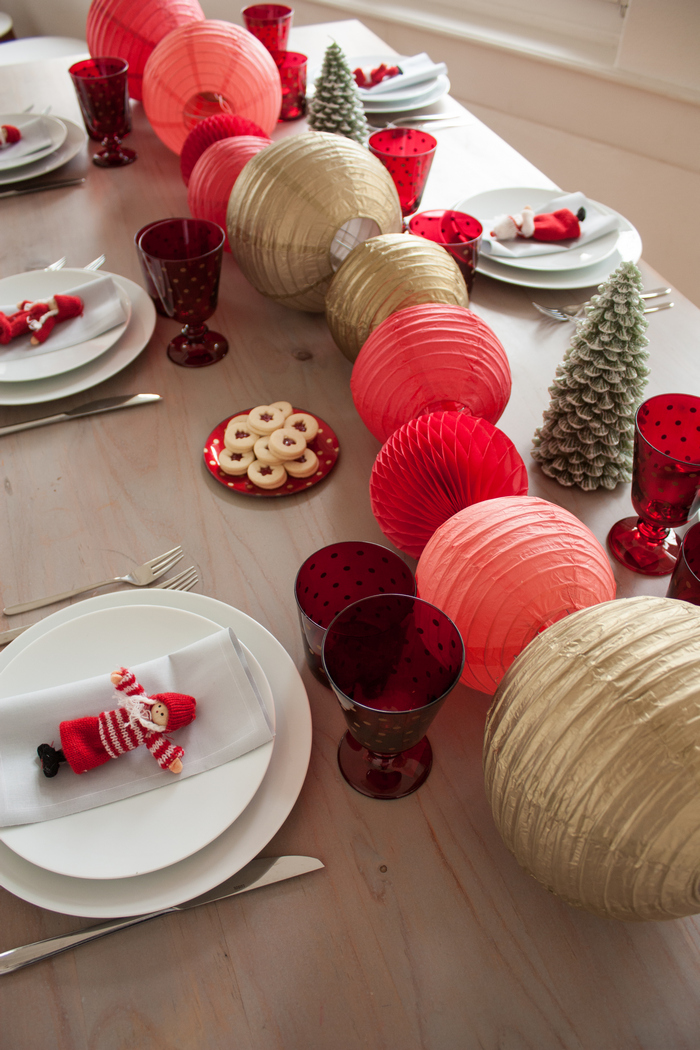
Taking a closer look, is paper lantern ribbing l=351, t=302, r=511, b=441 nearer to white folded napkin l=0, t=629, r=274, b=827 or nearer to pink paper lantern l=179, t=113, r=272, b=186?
white folded napkin l=0, t=629, r=274, b=827

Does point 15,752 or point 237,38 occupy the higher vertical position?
point 237,38

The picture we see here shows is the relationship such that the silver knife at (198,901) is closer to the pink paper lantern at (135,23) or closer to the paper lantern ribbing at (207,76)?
the paper lantern ribbing at (207,76)

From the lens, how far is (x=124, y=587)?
0.64 meters

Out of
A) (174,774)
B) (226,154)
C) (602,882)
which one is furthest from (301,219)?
(602,882)

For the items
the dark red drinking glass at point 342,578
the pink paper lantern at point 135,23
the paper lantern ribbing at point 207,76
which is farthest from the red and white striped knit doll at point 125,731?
the pink paper lantern at point 135,23

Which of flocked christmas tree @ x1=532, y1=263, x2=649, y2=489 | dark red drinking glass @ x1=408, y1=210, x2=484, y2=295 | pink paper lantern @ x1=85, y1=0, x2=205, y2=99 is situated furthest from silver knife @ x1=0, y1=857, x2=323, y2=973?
pink paper lantern @ x1=85, y1=0, x2=205, y2=99

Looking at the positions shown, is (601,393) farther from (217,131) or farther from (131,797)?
(217,131)

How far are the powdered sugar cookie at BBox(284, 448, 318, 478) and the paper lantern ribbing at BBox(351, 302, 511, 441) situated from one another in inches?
3.5

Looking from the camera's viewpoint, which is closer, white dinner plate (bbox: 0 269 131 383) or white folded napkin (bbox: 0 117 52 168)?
white dinner plate (bbox: 0 269 131 383)

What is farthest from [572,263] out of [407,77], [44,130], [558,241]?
[44,130]

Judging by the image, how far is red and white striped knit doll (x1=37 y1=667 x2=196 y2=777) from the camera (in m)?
0.48

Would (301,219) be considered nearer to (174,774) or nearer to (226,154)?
(226,154)

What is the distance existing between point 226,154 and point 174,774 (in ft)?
2.62

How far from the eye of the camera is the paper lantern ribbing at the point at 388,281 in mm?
742
